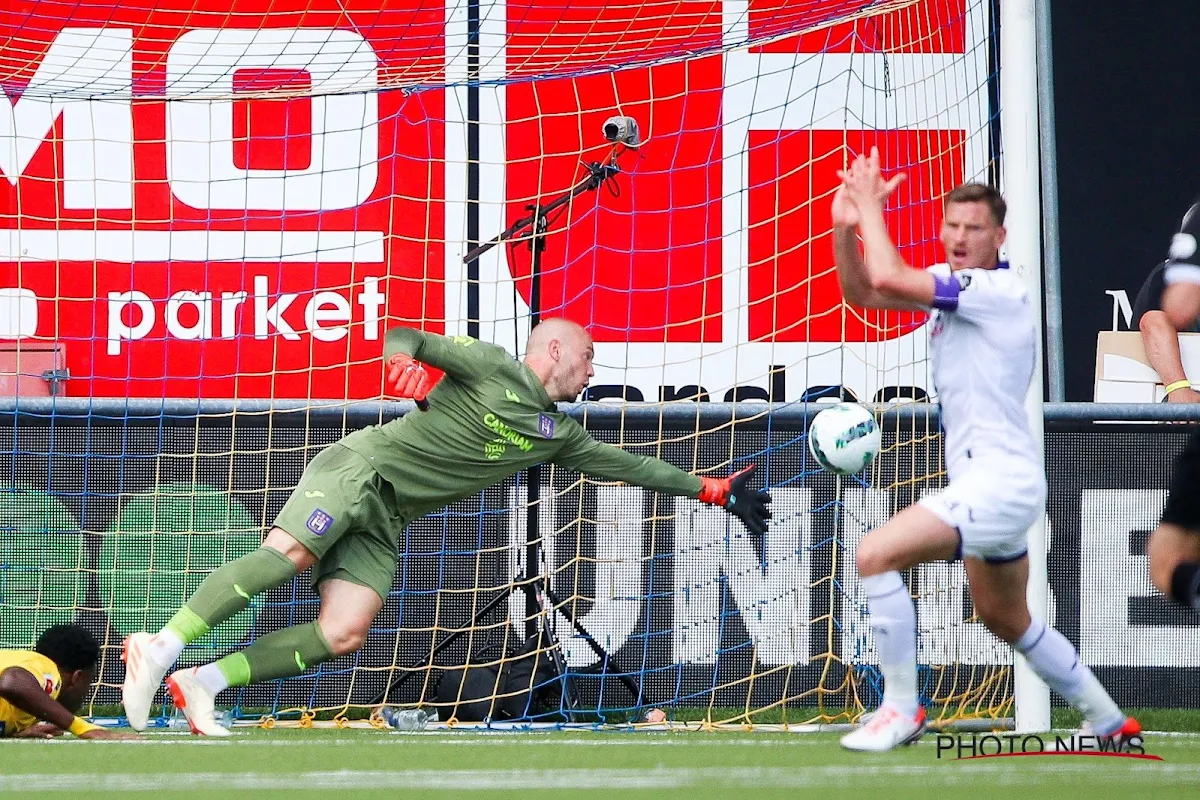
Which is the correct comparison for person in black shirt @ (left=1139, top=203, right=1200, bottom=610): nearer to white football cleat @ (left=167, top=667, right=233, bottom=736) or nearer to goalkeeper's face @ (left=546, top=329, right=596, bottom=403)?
goalkeeper's face @ (left=546, top=329, right=596, bottom=403)

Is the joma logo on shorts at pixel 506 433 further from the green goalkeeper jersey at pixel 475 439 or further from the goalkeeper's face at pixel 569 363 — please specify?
the goalkeeper's face at pixel 569 363

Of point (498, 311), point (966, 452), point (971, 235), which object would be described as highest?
point (498, 311)

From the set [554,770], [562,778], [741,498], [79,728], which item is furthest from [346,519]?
[562,778]

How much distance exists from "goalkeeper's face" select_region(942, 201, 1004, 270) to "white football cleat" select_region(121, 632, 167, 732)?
2873mm

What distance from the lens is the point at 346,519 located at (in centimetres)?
557

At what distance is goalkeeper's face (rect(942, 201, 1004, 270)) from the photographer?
441 cm

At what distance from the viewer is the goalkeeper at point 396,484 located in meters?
5.48

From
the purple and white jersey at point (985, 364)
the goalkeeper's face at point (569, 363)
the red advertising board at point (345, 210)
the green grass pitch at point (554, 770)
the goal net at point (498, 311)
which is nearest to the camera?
the green grass pitch at point (554, 770)

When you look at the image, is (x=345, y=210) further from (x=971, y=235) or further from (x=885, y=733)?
(x=885, y=733)

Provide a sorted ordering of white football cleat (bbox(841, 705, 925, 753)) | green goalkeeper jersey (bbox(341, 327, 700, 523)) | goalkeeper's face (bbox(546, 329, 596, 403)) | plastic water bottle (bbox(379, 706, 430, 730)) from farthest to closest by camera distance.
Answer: plastic water bottle (bbox(379, 706, 430, 730))
goalkeeper's face (bbox(546, 329, 596, 403))
green goalkeeper jersey (bbox(341, 327, 700, 523))
white football cleat (bbox(841, 705, 925, 753))

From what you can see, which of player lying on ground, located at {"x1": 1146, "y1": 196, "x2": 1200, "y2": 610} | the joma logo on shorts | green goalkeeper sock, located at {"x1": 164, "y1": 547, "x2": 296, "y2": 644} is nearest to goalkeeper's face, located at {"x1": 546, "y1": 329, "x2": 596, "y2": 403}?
the joma logo on shorts

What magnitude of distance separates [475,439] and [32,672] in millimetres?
1763

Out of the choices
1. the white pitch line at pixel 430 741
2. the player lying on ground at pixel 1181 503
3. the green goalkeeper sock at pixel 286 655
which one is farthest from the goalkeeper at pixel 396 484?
the player lying on ground at pixel 1181 503

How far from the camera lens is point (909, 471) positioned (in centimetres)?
650
